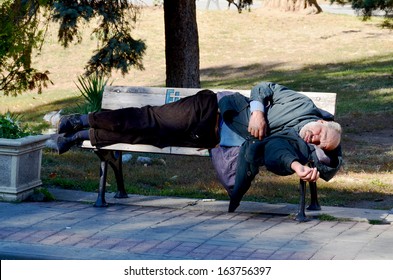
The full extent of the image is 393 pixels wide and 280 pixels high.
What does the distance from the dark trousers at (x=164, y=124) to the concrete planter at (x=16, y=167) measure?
599mm

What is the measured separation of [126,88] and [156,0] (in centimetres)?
860

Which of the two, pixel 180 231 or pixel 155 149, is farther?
pixel 155 149

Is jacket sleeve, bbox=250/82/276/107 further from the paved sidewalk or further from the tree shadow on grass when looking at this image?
the tree shadow on grass

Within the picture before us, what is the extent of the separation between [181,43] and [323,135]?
689cm

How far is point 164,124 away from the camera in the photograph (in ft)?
22.6

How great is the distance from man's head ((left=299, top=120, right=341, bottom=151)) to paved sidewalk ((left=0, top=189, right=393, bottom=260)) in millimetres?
626

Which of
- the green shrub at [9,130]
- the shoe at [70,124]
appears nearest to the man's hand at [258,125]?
the shoe at [70,124]

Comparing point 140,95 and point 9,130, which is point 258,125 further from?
point 9,130

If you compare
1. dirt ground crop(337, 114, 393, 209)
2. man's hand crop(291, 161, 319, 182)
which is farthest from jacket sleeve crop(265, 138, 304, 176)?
dirt ground crop(337, 114, 393, 209)

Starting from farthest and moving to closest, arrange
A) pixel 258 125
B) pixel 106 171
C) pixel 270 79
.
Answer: pixel 270 79 < pixel 106 171 < pixel 258 125

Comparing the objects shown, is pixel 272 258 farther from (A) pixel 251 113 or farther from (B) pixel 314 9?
(B) pixel 314 9

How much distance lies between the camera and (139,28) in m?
25.8

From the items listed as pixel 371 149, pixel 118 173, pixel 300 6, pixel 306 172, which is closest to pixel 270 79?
pixel 371 149

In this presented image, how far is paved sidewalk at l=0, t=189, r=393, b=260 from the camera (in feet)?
18.3
